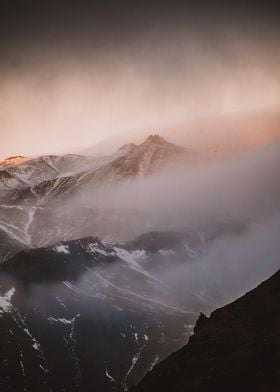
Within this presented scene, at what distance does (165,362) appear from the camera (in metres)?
128

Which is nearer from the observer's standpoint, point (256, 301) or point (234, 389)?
point (234, 389)

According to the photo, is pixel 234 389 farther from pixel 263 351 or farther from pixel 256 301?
pixel 256 301

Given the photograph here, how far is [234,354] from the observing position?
365 ft

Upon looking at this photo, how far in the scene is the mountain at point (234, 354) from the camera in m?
104

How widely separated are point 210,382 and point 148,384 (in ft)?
65.0

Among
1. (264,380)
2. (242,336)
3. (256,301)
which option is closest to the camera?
(264,380)

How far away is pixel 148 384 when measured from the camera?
12138 centimetres

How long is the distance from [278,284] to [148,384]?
38574mm

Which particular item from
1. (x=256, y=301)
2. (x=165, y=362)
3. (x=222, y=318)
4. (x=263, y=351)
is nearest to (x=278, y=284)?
(x=256, y=301)

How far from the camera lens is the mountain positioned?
103625 millimetres

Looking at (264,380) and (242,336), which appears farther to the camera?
(242,336)

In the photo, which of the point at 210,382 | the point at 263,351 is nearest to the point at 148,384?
the point at 210,382

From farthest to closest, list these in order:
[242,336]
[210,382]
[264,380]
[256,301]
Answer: [256,301]
[242,336]
[210,382]
[264,380]

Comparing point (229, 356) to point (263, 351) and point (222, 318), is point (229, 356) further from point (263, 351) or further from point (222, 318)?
point (222, 318)
